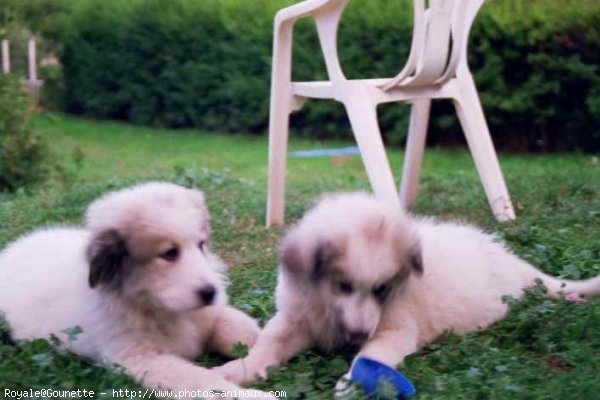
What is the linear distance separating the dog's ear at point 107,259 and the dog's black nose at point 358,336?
0.93 meters

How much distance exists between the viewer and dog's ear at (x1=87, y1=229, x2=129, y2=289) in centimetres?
409

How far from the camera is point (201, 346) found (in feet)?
14.8

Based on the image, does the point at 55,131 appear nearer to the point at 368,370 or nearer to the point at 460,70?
the point at 460,70

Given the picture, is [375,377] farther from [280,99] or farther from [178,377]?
[280,99]

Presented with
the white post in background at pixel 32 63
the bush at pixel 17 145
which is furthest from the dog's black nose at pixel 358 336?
the white post in background at pixel 32 63

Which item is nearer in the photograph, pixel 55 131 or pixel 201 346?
pixel 201 346

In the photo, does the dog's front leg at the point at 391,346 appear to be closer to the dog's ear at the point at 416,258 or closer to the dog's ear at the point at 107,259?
the dog's ear at the point at 416,258

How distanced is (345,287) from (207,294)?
0.54 m

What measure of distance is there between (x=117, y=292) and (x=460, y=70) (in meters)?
4.07

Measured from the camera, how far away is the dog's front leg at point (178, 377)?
384 centimetres

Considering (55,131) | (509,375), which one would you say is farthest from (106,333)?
(55,131)

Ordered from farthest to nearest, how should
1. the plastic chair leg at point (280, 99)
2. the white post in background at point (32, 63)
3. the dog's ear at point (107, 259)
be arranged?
the white post in background at point (32, 63)
the plastic chair leg at point (280, 99)
the dog's ear at point (107, 259)

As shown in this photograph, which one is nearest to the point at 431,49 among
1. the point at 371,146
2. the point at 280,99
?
the point at 371,146

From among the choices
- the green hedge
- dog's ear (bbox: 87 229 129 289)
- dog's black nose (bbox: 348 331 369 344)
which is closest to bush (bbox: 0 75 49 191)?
the green hedge
